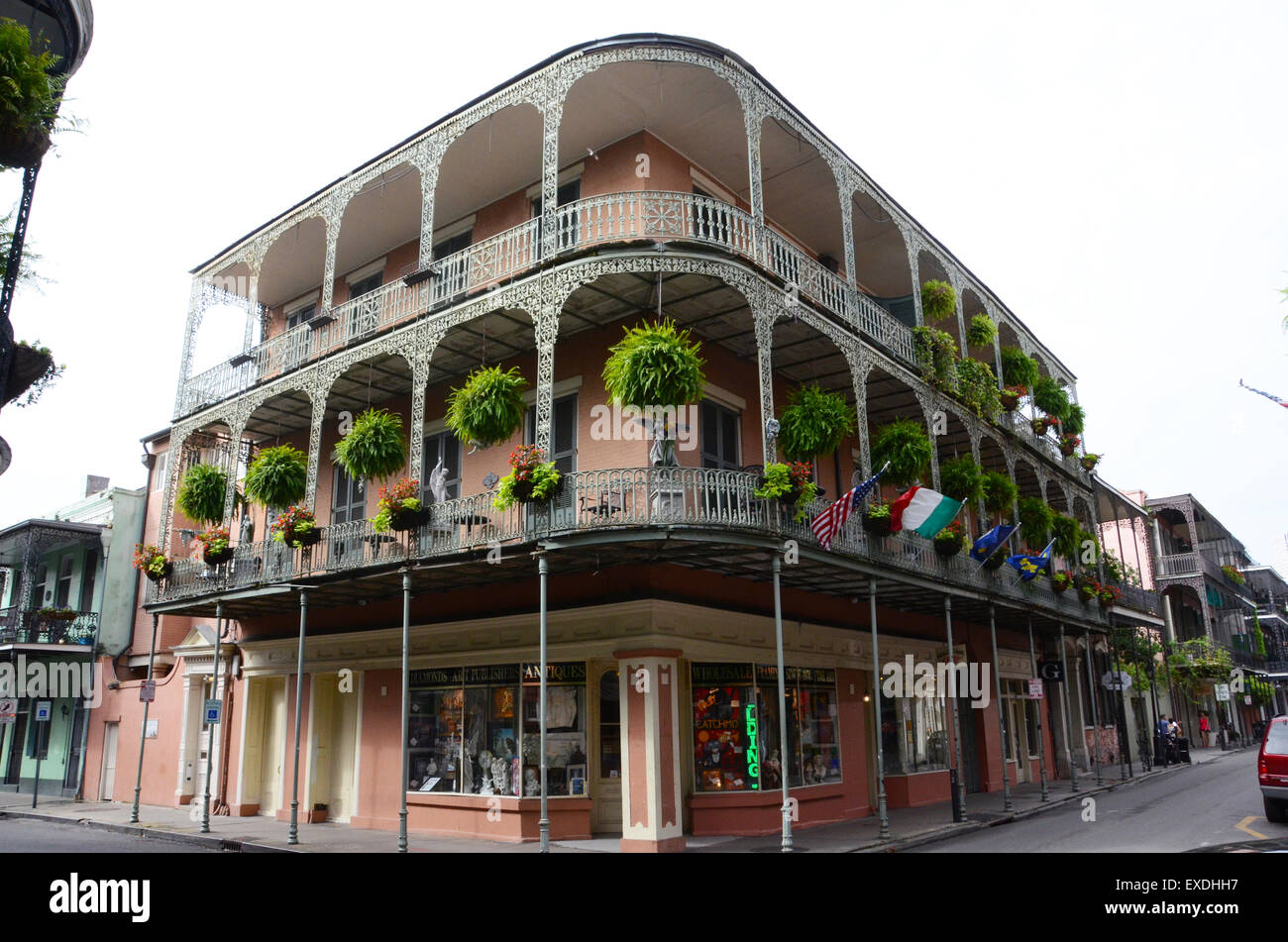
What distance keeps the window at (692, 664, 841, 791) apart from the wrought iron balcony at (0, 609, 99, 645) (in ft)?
60.9

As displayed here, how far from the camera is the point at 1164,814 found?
16250 millimetres

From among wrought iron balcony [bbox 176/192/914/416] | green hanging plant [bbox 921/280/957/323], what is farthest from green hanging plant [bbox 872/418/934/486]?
green hanging plant [bbox 921/280/957/323]

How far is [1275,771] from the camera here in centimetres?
1387

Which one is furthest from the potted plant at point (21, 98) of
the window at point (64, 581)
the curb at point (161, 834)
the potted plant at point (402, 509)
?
the window at point (64, 581)

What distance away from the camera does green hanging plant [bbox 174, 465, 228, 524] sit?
18.6 metres

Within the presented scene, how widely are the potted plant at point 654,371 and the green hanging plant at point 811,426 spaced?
2.75m

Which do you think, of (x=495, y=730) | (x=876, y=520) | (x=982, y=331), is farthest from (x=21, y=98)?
(x=982, y=331)

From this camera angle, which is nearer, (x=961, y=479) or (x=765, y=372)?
(x=765, y=372)

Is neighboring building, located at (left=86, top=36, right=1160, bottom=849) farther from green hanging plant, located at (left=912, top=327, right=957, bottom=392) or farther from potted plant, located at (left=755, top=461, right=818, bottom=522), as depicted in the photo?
green hanging plant, located at (left=912, top=327, right=957, bottom=392)

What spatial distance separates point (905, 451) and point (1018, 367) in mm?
8854

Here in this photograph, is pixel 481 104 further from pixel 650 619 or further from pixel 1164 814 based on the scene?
pixel 1164 814

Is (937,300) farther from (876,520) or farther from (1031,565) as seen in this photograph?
(876,520)

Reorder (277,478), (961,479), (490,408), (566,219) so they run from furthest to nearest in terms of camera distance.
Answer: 1. (961,479)
2. (277,478)
3. (566,219)
4. (490,408)

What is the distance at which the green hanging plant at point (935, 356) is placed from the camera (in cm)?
1894
